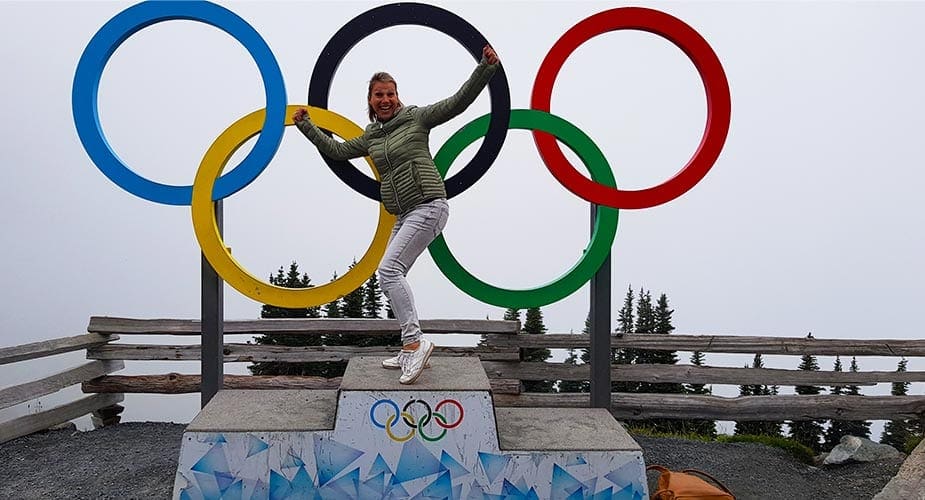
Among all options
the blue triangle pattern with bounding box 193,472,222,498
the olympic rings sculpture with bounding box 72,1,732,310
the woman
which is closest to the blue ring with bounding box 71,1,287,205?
the olympic rings sculpture with bounding box 72,1,732,310

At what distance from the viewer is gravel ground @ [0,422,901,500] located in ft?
16.7

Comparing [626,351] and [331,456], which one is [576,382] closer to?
[626,351]

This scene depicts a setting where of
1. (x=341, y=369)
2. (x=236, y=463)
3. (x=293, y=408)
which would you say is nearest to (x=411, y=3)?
(x=293, y=408)

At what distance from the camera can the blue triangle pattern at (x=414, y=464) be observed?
12.6ft

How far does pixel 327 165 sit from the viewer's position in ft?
15.0

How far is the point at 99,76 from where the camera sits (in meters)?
4.56

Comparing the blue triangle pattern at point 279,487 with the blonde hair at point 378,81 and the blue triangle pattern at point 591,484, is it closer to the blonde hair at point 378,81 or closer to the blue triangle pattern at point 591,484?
the blue triangle pattern at point 591,484

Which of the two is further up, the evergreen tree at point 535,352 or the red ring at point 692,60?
the red ring at point 692,60

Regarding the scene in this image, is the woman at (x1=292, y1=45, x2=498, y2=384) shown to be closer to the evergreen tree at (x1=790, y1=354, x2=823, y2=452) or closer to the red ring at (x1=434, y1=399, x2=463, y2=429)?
the red ring at (x1=434, y1=399, x2=463, y2=429)

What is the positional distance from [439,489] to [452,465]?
14cm

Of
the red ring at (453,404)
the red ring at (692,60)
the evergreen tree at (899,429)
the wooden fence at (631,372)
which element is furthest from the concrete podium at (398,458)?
the evergreen tree at (899,429)

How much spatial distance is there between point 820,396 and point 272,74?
5.63 meters

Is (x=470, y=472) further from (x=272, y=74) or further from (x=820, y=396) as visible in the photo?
(x=820, y=396)

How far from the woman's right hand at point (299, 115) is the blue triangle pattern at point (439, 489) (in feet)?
7.55
